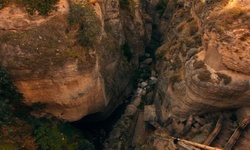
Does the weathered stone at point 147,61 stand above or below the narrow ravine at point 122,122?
above

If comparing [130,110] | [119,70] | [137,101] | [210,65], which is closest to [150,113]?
[130,110]

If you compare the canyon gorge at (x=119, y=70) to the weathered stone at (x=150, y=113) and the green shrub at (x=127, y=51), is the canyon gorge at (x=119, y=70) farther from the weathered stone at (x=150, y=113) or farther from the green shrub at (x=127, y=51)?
the green shrub at (x=127, y=51)

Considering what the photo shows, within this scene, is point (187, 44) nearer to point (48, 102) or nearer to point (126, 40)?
point (126, 40)

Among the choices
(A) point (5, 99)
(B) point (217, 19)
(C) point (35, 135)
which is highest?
(B) point (217, 19)

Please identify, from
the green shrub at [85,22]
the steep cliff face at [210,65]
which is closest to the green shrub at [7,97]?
the green shrub at [85,22]

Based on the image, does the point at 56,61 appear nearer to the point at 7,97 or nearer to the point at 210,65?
the point at 7,97

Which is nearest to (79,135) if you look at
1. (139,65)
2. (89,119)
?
(89,119)
